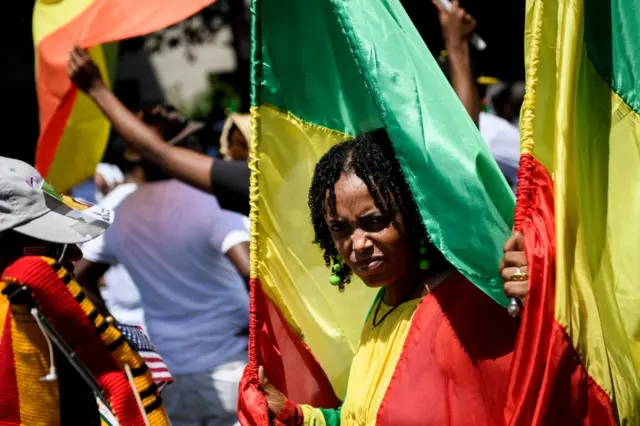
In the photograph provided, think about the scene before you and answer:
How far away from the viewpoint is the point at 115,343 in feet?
10.1

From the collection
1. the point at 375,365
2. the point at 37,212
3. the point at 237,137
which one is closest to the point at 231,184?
the point at 37,212

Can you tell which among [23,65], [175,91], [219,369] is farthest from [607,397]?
[175,91]

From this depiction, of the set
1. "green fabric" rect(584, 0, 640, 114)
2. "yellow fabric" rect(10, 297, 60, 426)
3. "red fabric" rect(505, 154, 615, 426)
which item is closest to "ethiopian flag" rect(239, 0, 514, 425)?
"green fabric" rect(584, 0, 640, 114)

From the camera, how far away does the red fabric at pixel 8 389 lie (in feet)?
9.68

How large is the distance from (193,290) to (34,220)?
1.88 m

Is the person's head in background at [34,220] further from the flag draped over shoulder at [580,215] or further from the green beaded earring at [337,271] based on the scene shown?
the flag draped over shoulder at [580,215]

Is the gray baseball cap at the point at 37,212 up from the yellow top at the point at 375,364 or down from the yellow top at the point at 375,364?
up

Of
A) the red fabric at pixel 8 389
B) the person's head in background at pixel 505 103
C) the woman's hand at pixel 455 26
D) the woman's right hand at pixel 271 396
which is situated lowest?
the person's head in background at pixel 505 103

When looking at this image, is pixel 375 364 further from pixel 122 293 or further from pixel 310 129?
pixel 122 293

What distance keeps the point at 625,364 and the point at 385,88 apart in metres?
0.87

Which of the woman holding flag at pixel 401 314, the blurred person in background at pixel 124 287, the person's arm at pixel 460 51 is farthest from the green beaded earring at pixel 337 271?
the blurred person in background at pixel 124 287

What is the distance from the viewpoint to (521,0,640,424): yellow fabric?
2291 millimetres

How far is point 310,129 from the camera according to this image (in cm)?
326

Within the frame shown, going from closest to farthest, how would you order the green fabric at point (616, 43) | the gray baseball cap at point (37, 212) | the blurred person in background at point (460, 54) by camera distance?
the green fabric at point (616, 43) → the gray baseball cap at point (37, 212) → the blurred person in background at point (460, 54)
